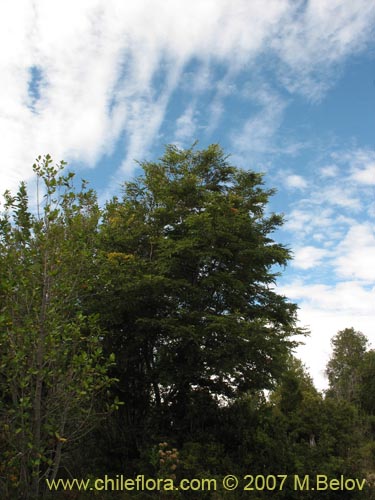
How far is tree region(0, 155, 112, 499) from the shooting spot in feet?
19.9

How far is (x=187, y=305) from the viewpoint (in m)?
12.7

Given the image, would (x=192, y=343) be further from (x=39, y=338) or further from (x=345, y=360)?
(x=345, y=360)

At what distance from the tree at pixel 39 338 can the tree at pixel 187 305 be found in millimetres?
3608

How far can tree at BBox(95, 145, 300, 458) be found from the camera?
11.5 meters

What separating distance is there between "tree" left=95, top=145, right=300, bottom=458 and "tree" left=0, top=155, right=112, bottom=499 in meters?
3.61

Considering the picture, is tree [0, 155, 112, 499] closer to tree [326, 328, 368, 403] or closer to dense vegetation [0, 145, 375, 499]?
dense vegetation [0, 145, 375, 499]

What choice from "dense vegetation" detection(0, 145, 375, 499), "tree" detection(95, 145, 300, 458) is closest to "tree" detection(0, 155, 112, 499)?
"dense vegetation" detection(0, 145, 375, 499)

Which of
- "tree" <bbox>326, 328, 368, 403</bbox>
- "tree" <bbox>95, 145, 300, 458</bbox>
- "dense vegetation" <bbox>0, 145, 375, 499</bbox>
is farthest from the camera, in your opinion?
"tree" <bbox>326, 328, 368, 403</bbox>

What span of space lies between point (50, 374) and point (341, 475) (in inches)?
349

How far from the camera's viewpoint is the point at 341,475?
10.8 metres

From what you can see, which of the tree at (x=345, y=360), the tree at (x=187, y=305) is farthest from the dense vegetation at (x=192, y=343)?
the tree at (x=345, y=360)

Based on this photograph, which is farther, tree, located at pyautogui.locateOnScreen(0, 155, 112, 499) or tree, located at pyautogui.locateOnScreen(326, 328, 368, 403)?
tree, located at pyautogui.locateOnScreen(326, 328, 368, 403)

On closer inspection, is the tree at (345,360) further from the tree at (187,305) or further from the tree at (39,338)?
the tree at (39,338)

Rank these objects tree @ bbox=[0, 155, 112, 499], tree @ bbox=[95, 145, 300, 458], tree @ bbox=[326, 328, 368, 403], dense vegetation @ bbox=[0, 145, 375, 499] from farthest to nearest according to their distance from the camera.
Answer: tree @ bbox=[326, 328, 368, 403], tree @ bbox=[95, 145, 300, 458], dense vegetation @ bbox=[0, 145, 375, 499], tree @ bbox=[0, 155, 112, 499]
